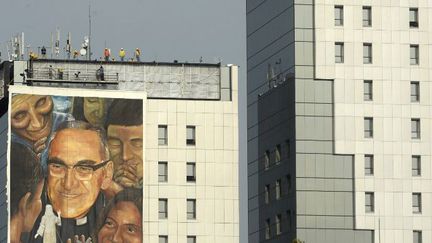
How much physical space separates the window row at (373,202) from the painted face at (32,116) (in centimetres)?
3342

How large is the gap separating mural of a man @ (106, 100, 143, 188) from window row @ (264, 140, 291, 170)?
42.1 feet

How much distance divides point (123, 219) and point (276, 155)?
17244 mm

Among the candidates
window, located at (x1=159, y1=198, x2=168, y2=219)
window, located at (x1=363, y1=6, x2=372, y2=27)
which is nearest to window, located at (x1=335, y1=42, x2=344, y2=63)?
window, located at (x1=363, y1=6, x2=372, y2=27)

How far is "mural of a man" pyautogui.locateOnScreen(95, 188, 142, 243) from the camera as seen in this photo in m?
187

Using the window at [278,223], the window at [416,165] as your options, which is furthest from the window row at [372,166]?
the window at [278,223]

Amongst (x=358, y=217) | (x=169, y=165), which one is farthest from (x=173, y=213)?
(x=358, y=217)

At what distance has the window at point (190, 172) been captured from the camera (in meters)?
189

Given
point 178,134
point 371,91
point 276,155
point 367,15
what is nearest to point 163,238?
point 178,134

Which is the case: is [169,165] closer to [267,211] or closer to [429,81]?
→ [267,211]

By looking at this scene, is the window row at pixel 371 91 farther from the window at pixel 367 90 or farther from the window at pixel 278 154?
the window at pixel 278 154

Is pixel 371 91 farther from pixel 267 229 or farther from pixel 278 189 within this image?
pixel 267 229

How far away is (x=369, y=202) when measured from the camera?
578 ft

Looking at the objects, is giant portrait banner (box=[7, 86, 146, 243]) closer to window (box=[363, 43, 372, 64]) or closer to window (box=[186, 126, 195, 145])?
window (box=[186, 126, 195, 145])

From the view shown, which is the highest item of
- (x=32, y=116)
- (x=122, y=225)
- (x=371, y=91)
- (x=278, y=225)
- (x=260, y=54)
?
(x=260, y=54)
